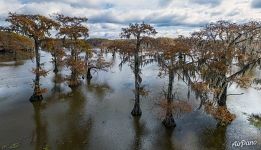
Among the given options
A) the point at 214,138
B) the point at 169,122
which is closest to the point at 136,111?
the point at 169,122

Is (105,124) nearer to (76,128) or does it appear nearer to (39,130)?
(76,128)

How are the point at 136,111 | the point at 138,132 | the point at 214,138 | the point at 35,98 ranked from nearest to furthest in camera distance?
1. the point at 214,138
2. the point at 138,132
3. the point at 136,111
4. the point at 35,98

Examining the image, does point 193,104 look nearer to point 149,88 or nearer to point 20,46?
point 149,88

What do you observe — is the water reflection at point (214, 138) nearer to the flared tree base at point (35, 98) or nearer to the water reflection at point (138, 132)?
the water reflection at point (138, 132)

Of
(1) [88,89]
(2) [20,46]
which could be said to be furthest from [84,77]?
(2) [20,46]

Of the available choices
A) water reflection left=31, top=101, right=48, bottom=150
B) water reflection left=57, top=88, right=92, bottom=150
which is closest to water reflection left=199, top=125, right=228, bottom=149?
water reflection left=57, top=88, right=92, bottom=150

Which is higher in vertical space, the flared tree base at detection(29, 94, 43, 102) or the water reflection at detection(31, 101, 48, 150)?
the flared tree base at detection(29, 94, 43, 102)

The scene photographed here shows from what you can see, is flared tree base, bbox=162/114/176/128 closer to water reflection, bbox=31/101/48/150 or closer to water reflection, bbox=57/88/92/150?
water reflection, bbox=57/88/92/150

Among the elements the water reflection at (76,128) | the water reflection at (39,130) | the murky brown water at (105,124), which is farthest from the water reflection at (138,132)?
the water reflection at (39,130)
